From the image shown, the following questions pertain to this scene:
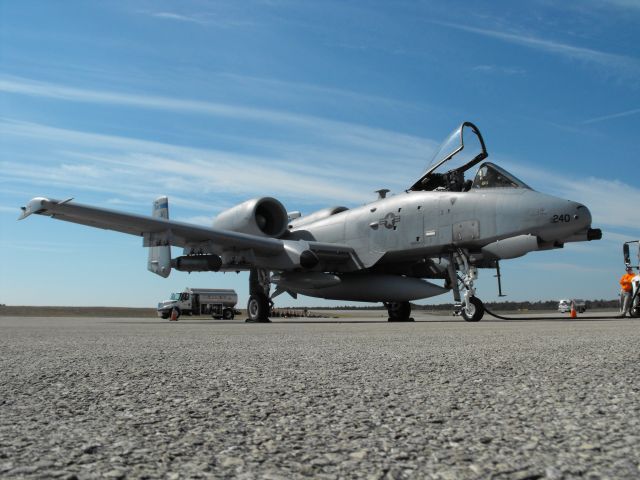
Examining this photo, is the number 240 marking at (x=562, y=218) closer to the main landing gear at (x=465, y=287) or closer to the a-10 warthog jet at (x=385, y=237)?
the a-10 warthog jet at (x=385, y=237)

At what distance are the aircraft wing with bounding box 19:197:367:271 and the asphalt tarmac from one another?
11.0 meters

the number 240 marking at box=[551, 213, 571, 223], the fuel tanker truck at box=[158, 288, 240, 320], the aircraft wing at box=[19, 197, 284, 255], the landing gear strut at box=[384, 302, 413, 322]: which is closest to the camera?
the number 240 marking at box=[551, 213, 571, 223]

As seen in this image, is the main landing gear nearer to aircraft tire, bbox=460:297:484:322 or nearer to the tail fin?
aircraft tire, bbox=460:297:484:322

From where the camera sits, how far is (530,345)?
523cm

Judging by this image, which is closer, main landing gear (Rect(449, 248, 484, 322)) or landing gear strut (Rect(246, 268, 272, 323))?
main landing gear (Rect(449, 248, 484, 322))

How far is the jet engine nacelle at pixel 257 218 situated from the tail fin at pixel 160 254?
1.95 metres

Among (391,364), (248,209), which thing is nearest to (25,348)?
(391,364)

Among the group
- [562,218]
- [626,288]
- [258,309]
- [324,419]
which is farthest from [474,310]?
[324,419]

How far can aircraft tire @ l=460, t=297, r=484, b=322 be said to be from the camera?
12.8 meters

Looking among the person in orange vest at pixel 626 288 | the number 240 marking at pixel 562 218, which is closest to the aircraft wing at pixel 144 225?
the number 240 marking at pixel 562 218

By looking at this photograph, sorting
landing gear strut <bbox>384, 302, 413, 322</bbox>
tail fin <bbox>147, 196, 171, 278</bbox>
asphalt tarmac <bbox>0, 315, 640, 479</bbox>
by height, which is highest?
tail fin <bbox>147, 196, 171, 278</bbox>

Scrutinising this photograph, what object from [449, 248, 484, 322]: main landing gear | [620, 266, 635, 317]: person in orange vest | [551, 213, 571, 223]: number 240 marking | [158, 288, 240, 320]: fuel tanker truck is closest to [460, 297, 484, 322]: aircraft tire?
[449, 248, 484, 322]: main landing gear

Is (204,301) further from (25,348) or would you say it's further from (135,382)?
(135,382)

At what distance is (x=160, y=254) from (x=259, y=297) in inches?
149
